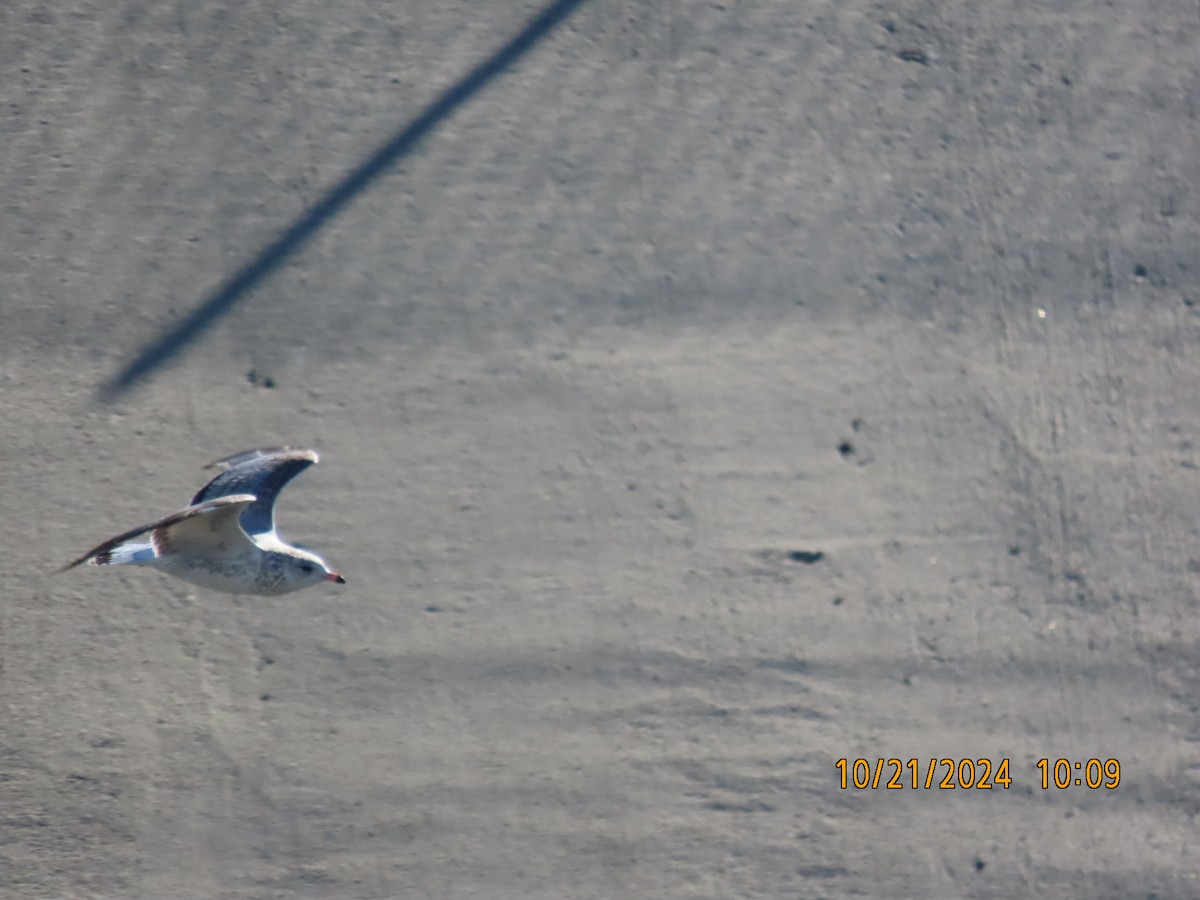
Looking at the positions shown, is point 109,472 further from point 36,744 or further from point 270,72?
point 270,72

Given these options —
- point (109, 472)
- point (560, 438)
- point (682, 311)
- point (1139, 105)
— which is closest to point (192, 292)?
point (109, 472)

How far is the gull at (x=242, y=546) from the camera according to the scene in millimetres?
4219

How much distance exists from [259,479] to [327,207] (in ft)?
4.22

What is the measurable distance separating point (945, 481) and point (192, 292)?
298 cm

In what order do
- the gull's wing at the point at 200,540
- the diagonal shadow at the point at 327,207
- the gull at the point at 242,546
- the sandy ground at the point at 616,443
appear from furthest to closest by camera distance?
the diagonal shadow at the point at 327,207 → the sandy ground at the point at 616,443 → the gull at the point at 242,546 → the gull's wing at the point at 200,540

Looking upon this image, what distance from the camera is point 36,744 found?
177 inches

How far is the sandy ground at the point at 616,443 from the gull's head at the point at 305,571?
0.27m
